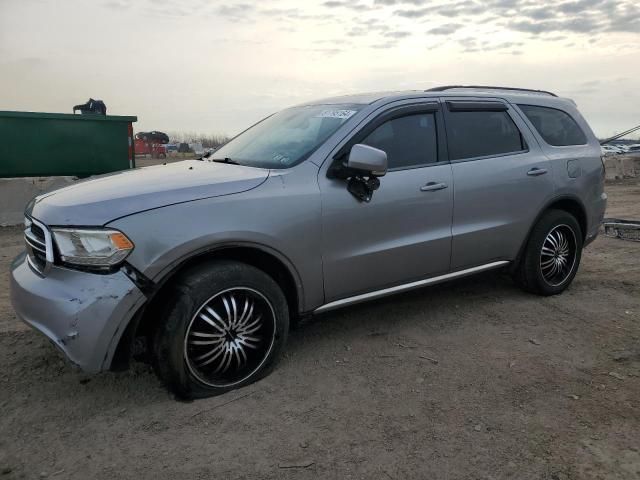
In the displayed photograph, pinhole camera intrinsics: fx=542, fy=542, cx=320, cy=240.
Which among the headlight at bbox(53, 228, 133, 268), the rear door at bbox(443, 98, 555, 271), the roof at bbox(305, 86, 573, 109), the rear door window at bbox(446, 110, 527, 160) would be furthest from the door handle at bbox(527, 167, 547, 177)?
the headlight at bbox(53, 228, 133, 268)

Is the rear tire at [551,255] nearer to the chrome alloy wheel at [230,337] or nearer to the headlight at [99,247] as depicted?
the chrome alloy wheel at [230,337]

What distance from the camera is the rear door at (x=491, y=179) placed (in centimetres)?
417

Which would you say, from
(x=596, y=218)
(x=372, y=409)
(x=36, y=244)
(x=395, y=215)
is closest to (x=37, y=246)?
(x=36, y=244)

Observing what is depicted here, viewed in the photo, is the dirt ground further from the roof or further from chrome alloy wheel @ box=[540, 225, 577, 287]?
the roof

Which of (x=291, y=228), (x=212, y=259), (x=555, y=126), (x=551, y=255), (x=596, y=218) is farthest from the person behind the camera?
(x=596, y=218)

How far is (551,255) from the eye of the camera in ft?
15.7

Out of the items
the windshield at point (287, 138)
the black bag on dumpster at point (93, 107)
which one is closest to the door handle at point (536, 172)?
the windshield at point (287, 138)

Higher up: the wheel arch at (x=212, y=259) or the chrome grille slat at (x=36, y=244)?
the chrome grille slat at (x=36, y=244)

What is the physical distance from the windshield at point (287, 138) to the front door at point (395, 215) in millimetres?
235

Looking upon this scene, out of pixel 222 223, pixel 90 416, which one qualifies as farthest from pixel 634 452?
pixel 90 416

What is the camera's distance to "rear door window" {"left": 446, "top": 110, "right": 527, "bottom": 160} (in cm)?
421

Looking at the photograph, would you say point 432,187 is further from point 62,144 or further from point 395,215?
point 62,144

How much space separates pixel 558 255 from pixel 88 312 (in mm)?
3935

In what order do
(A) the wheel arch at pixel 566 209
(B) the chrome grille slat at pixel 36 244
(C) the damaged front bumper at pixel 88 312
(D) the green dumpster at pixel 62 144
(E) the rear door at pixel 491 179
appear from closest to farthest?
(C) the damaged front bumper at pixel 88 312, (B) the chrome grille slat at pixel 36 244, (E) the rear door at pixel 491 179, (A) the wheel arch at pixel 566 209, (D) the green dumpster at pixel 62 144
